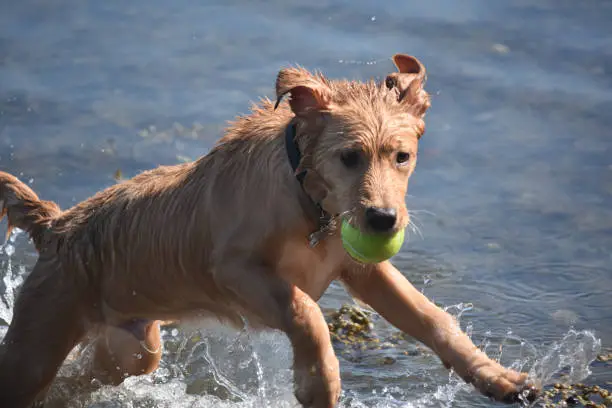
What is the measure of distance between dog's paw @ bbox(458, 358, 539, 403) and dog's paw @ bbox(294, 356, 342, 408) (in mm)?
837

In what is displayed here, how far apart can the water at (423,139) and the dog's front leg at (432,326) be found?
784mm

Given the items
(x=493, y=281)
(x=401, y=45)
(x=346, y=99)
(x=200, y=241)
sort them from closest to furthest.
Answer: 1. (x=346, y=99)
2. (x=200, y=241)
3. (x=493, y=281)
4. (x=401, y=45)

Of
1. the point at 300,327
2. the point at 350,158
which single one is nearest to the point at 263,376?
the point at 300,327

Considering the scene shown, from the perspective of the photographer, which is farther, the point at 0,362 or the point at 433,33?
the point at 433,33

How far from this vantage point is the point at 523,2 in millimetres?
13617

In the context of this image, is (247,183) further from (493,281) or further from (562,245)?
(562,245)

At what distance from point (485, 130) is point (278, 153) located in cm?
556

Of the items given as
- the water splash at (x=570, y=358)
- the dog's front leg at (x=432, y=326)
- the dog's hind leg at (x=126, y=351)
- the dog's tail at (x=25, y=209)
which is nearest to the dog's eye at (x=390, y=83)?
the dog's front leg at (x=432, y=326)

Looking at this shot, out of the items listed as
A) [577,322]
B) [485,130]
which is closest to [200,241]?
[577,322]

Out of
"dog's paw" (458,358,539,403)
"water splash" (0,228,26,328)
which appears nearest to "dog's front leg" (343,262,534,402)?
"dog's paw" (458,358,539,403)

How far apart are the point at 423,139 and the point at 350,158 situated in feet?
18.3

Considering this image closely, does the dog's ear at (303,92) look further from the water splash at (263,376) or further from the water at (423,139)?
the water splash at (263,376)

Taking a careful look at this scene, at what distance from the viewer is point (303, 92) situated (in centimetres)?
613

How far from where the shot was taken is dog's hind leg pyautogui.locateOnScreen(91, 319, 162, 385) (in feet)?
24.0
